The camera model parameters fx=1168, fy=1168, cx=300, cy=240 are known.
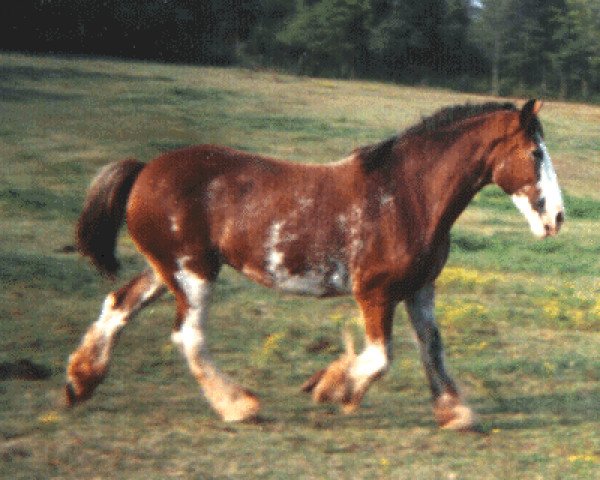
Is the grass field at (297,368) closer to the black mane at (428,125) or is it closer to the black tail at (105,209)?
the black tail at (105,209)

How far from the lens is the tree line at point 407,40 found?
59.7m

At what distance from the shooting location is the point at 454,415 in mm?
8195

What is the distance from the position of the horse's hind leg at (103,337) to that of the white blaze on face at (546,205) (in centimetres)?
271

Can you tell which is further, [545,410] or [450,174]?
[545,410]

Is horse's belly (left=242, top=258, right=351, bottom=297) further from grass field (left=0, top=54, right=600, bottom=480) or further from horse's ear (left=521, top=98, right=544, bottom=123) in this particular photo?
horse's ear (left=521, top=98, right=544, bottom=123)

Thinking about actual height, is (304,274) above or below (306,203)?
below

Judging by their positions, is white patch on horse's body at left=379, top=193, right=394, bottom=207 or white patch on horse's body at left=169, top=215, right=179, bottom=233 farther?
white patch on horse's body at left=169, top=215, right=179, bottom=233

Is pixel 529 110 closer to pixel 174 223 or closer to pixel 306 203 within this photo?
pixel 306 203

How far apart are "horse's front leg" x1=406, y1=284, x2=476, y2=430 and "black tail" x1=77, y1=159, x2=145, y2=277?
87.1 inches

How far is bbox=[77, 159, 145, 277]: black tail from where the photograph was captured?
850 centimetres

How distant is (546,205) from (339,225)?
1411 mm

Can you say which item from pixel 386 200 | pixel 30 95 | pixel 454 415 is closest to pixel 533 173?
pixel 386 200

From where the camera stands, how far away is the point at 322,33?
71938 millimetres

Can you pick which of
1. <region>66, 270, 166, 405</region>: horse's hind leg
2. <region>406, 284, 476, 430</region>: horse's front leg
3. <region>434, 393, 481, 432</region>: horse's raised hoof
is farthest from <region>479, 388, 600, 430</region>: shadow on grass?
<region>66, 270, 166, 405</region>: horse's hind leg
